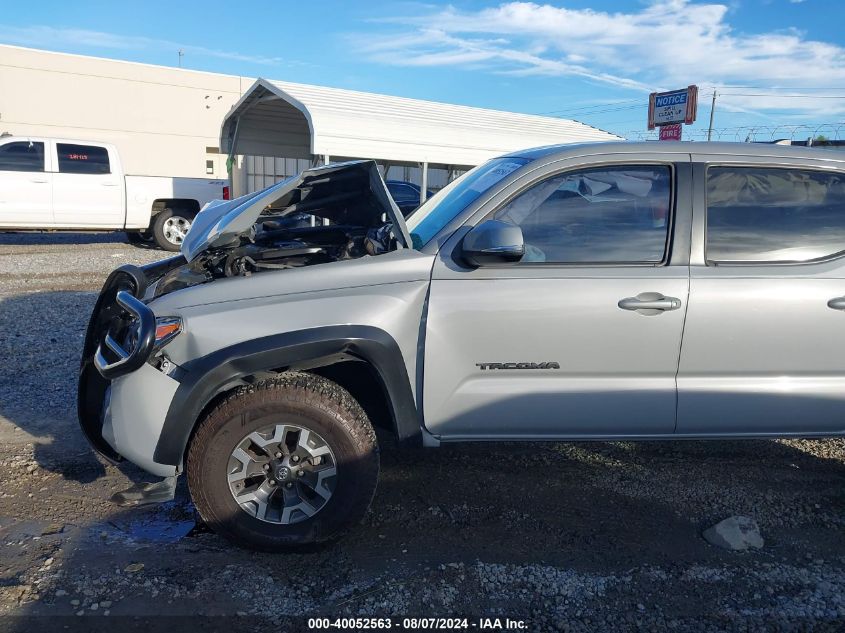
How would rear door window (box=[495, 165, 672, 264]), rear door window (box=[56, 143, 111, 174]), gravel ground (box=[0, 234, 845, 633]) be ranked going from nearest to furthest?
gravel ground (box=[0, 234, 845, 633])
rear door window (box=[495, 165, 672, 264])
rear door window (box=[56, 143, 111, 174])

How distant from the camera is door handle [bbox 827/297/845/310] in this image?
3.48 metres

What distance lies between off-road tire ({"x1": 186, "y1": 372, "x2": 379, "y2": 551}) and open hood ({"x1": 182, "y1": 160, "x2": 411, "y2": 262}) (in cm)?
87

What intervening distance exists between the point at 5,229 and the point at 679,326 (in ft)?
41.9

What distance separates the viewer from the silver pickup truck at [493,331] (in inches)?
127

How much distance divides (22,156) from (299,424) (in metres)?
11.9

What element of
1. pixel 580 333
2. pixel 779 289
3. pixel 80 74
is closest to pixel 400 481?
pixel 580 333

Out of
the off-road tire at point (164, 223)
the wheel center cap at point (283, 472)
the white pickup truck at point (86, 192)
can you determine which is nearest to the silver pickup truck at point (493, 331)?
the wheel center cap at point (283, 472)

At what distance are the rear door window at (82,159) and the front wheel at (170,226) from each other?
1279 mm

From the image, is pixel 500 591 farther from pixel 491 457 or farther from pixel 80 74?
pixel 80 74

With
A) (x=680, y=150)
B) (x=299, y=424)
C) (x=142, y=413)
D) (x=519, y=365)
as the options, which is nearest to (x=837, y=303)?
(x=680, y=150)

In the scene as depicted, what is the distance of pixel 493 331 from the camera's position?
3371mm

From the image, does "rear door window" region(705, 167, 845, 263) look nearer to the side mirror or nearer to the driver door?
the driver door

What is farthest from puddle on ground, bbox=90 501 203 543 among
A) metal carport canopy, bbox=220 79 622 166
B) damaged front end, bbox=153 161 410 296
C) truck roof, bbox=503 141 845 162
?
metal carport canopy, bbox=220 79 622 166

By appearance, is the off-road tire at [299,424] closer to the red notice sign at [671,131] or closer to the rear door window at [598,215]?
the rear door window at [598,215]
